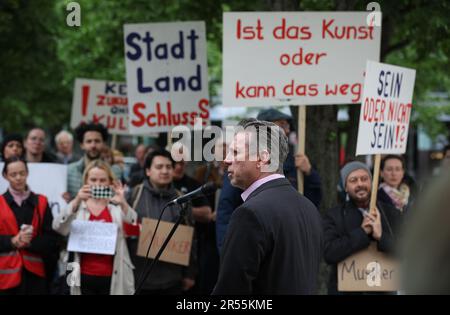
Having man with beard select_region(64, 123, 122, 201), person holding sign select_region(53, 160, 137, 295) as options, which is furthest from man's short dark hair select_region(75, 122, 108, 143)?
person holding sign select_region(53, 160, 137, 295)

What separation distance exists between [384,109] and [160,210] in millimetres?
2053

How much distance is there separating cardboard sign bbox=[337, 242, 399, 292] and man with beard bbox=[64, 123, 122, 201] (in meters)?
2.70

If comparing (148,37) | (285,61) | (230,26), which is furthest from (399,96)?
(148,37)

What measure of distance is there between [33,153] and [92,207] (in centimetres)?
265

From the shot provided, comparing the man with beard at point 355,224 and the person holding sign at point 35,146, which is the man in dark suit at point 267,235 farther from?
the person holding sign at point 35,146

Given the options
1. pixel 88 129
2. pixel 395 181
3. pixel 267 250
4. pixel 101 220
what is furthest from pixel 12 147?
pixel 267 250

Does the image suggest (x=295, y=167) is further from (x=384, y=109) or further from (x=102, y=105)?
(x=102, y=105)

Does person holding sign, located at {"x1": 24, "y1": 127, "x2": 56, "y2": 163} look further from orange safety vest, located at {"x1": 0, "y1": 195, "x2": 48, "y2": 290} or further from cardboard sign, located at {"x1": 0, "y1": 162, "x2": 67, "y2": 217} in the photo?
orange safety vest, located at {"x1": 0, "y1": 195, "x2": 48, "y2": 290}

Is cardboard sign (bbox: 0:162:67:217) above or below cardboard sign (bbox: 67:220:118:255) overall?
above

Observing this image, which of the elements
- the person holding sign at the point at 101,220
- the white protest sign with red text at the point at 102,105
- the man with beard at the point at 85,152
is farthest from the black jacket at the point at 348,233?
the white protest sign with red text at the point at 102,105

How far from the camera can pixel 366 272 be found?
6.58m

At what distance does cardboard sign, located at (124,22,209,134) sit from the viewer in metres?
8.61
